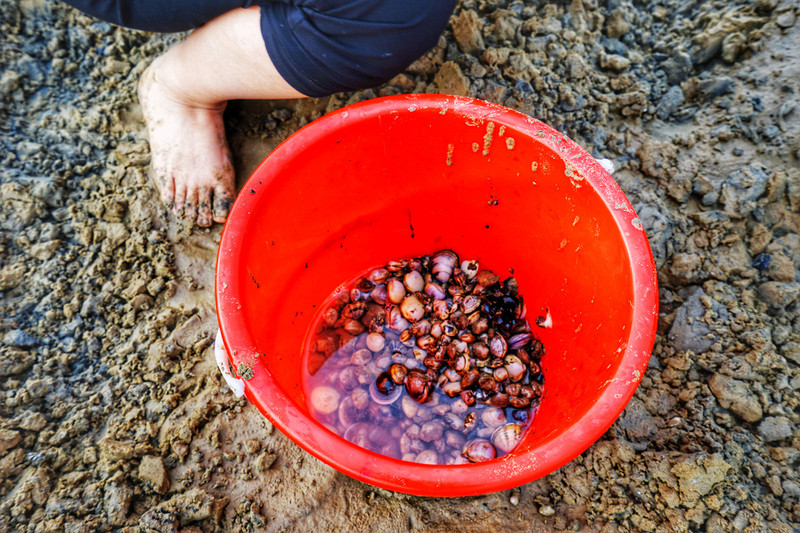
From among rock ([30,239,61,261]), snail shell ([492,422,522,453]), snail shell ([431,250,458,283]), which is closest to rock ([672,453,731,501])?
snail shell ([492,422,522,453])

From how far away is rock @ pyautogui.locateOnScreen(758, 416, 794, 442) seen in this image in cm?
125

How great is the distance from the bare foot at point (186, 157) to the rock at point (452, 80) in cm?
81

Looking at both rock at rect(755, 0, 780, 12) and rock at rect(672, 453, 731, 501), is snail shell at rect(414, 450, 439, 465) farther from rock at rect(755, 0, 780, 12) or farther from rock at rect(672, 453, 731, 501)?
rock at rect(755, 0, 780, 12)

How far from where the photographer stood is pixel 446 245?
1829 millimetres

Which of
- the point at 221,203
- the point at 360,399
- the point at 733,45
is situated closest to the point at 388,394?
the point at 360,399

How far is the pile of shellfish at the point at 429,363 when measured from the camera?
4.90 feet

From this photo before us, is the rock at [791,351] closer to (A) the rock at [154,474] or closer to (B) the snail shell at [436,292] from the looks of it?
(B) the snail shell at [436,292]

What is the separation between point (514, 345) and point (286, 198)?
2.80ft

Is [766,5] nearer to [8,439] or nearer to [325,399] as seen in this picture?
[325,399]

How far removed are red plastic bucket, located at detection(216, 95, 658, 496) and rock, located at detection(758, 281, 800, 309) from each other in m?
0.54

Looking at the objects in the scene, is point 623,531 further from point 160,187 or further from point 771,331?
point 160,187

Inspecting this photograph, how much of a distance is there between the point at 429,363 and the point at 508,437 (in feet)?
1.09

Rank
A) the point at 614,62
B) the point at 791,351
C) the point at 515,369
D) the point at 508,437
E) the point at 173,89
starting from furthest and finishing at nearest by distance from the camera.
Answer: the point at 614,62, the point at 173,89, the point at 515,369, the point at 508,437, the point at 791,351

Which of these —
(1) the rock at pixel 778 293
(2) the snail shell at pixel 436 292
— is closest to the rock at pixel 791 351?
(1) the rock at pixel 778 293
